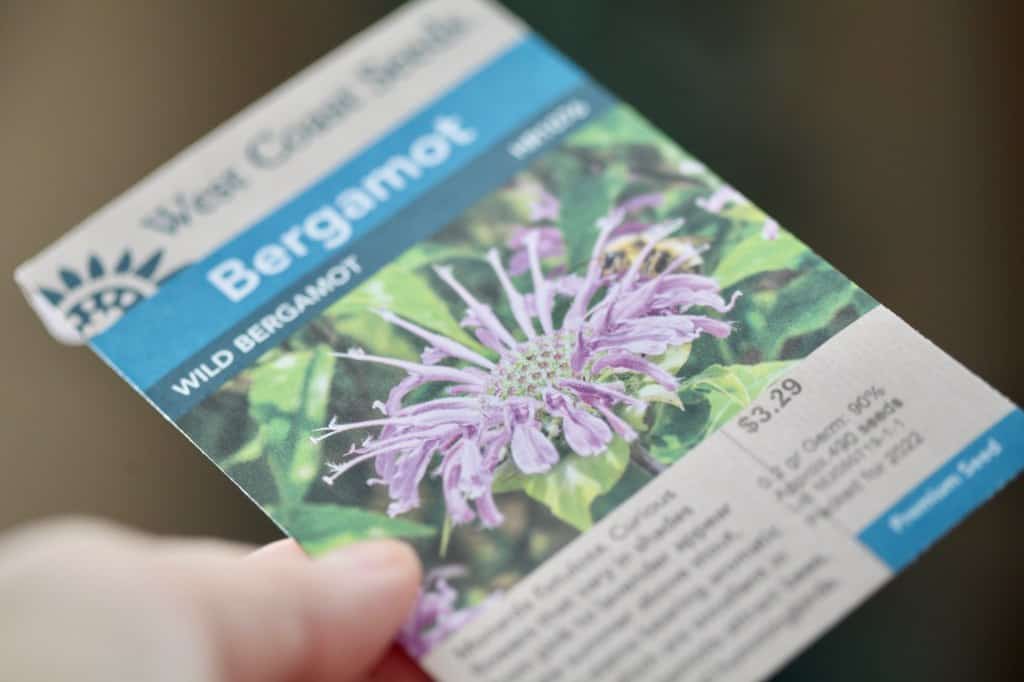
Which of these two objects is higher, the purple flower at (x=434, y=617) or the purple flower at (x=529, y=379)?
the purple flower at (x=529, y=379)

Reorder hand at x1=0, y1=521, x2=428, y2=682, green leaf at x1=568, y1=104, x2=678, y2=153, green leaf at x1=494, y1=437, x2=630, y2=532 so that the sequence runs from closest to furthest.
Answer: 1. hand at x1=0, y1=521, x2=428, y2=682
2. green leaf at x1=494, y1=437, x2=630, y2=532
3. green leaf at x1=568, y1=104, x2=678, y2=153

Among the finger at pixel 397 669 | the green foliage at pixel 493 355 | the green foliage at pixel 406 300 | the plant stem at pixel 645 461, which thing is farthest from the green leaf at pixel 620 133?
the finger at pixel 397 669

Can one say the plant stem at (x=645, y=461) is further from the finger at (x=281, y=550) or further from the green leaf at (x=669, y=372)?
the finger at (x=281, y=550)

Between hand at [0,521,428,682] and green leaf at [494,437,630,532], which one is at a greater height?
hand at [0,521,428,682]

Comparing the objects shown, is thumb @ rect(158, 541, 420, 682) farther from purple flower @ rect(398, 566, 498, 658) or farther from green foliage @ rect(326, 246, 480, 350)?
green foliage @ rect(326, 246, 480, 350)

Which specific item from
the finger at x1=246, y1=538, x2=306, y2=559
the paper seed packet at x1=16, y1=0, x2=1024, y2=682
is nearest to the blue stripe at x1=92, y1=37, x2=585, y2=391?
the paper seed packet at x1=16, y1=0, x2=1024, y2=682

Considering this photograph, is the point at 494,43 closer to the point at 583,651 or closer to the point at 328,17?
the point at 328,17

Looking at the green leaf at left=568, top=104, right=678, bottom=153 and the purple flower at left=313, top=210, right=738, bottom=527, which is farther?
the green leaf at left=568, top=104, right=678, bottom=153

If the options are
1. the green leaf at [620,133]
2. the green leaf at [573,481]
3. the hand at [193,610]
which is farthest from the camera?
the green leaf at [620,133]

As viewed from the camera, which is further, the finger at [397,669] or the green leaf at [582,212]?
the green leaf at [582,212]
